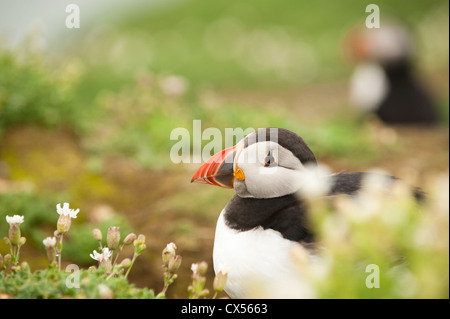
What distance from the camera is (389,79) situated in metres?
7.96

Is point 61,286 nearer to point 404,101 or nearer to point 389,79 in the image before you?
point 404,101

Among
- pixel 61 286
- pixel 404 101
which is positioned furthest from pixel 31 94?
pixel 404 101

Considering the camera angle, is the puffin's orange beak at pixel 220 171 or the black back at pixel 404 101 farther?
the black back at pixel 404 101

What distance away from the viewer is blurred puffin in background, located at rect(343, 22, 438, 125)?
7.51 m

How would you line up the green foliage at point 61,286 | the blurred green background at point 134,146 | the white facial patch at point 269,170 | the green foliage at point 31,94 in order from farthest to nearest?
the green foliage at point 31,94
the blurred green background at point 134,146
the white facial patch at point 269,170
the green foliage at point 61,286

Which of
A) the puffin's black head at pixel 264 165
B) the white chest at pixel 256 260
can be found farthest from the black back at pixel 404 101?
the white chest at pixel 256 260

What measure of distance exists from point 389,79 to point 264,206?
5.82 meters

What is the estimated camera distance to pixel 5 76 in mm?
5469

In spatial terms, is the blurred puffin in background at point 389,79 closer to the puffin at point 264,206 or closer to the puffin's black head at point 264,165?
the puffin at point 264,206

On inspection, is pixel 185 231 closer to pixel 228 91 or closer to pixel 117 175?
pixel 117 175

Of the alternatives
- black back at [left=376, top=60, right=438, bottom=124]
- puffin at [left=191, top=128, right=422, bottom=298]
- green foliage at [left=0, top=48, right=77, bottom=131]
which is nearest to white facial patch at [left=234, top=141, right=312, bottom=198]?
puffin at [left=191, top=128, right=422, bottom=298]

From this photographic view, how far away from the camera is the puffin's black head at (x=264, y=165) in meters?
2.63

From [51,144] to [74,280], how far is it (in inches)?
128
